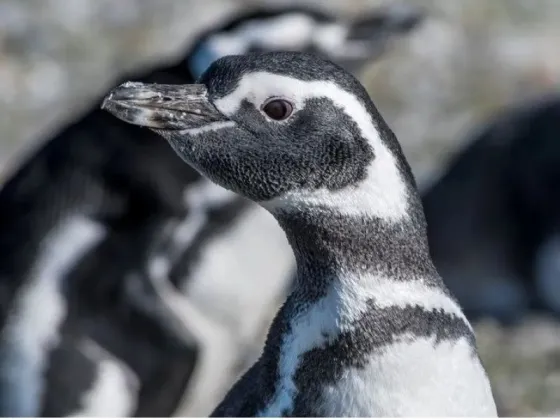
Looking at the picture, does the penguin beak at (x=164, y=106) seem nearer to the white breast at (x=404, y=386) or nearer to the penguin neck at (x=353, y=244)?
the penguin neck at (x=353, y=244)

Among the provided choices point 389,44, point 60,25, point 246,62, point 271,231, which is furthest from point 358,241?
point 60,25

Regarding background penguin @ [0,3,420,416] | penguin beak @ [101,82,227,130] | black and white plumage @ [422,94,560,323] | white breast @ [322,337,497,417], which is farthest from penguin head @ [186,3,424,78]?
white breast @ [322,337,497,417]

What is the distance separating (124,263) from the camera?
290cm

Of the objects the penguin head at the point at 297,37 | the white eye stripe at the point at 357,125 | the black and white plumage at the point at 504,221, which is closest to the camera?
the white eye stripe at the point at 357,125

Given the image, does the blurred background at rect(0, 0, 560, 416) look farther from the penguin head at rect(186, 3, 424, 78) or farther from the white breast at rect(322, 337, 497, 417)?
the white breast at rect(322, 337, 497, 417)

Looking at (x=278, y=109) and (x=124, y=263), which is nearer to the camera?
(x=278, y=109)

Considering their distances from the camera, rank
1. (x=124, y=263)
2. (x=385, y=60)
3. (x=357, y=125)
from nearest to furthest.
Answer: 1. (x=357, y=125)
2. (x=124, y=263)
3. (x=385, y=60)

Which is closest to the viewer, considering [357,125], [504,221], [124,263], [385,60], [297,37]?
[357,125]

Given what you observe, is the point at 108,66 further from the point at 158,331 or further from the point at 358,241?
the point at 358,241

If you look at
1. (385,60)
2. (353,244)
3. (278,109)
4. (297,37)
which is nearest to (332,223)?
(353,244)

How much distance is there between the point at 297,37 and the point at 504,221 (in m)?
1.18

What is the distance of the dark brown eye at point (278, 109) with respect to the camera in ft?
4.91

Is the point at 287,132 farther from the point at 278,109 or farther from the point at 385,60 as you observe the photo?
the point at 385,60

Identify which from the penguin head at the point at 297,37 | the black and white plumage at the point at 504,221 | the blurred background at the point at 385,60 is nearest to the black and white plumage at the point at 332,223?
the penguin head at the point at 297,37
